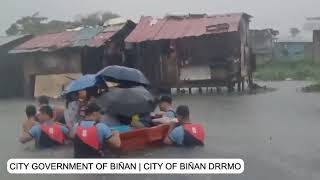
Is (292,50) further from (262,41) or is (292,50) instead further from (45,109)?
(45,109)

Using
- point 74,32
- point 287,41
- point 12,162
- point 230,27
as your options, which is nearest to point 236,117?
point 287,41

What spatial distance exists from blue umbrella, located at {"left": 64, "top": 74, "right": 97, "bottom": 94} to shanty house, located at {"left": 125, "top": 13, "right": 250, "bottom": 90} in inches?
12.7

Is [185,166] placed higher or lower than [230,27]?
lower

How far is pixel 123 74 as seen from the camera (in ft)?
9.43

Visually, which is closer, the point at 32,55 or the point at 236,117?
the point at 32,55

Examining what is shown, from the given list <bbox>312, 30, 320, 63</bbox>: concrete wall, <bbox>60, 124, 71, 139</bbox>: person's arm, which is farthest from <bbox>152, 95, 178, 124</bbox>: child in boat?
<bbox>312, 30, 320, 63</bbox>: concrete wall

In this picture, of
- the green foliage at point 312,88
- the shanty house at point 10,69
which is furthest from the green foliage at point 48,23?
the green foliage at point 312,88

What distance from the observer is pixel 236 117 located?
3.64 metres

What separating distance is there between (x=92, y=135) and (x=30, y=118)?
0.60 metres

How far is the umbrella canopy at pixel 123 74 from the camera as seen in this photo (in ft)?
9.25

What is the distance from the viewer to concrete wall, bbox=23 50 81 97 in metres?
3.02

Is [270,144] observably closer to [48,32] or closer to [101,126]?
[101,126]

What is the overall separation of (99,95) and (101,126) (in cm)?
30

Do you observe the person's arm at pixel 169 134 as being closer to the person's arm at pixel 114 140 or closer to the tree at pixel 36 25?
the person's arm at pixel 114 140
